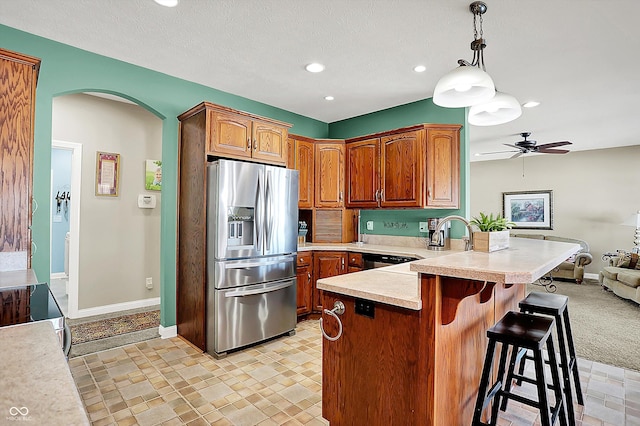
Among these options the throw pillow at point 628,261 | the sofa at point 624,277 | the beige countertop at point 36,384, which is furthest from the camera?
the throw pillow at point 628,261

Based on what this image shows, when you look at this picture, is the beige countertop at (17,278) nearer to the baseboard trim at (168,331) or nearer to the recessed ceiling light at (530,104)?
the baseboard trim at (168,331)

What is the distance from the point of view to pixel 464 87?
72.9 inches

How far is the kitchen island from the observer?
1.44m

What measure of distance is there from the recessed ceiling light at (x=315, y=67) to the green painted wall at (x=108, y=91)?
1154 millimetres

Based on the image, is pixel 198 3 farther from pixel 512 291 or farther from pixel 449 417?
pixel 512 291

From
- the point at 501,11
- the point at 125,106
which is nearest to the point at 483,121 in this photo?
the point at 501,11

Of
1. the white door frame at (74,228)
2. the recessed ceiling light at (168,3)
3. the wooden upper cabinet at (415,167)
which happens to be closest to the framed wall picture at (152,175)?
the white door frame at (74,228)

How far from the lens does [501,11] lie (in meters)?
2.30

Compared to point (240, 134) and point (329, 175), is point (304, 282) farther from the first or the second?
point (240, 134)

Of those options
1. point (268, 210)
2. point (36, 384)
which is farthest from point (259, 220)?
point (36, 384)

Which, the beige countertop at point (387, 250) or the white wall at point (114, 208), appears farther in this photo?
the white wall at point (114, 208)

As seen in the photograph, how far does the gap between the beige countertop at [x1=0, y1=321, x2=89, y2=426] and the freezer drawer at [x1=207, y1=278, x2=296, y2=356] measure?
6.80ft

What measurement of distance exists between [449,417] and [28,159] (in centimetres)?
265

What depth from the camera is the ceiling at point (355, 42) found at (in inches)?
91.0
